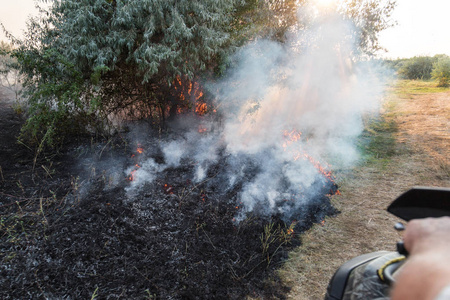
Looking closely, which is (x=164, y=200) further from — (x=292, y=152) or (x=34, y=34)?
(x=34, y=34)

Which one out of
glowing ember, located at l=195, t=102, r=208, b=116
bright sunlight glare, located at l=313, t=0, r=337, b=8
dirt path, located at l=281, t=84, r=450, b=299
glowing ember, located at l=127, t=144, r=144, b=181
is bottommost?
dirt path, located at l=281, t=84, r=450, b=299

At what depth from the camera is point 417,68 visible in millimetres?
19672

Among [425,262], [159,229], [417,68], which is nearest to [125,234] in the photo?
[159,229]

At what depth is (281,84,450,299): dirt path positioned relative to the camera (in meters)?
3.38

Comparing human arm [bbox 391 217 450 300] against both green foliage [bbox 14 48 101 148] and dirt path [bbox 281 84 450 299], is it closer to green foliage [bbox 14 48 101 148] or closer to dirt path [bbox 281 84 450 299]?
dirt path [bbox 281 84 450 299]

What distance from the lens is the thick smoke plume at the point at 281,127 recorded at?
4.88m

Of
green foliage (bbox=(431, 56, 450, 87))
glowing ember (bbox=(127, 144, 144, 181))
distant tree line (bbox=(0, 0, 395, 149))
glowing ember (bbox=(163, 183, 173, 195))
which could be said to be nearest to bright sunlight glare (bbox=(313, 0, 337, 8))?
distant tree line (bbox=(0, 0, 395, 149))

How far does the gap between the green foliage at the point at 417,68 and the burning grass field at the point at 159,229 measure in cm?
1789

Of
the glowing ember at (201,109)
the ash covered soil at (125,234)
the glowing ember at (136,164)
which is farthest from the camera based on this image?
the glowing ember at (201,109)

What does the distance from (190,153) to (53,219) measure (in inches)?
112

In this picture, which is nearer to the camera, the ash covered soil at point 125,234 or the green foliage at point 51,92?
the ash covered soil at point 125,234

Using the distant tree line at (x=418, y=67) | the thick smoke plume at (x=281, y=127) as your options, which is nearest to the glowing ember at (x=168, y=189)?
the thick smoke plume at (x=281, y=127)

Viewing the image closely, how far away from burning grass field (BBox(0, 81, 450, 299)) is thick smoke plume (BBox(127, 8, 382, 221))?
16 cm

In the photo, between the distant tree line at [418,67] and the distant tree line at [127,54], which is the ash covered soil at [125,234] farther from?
the distant tree line at [418,67]
